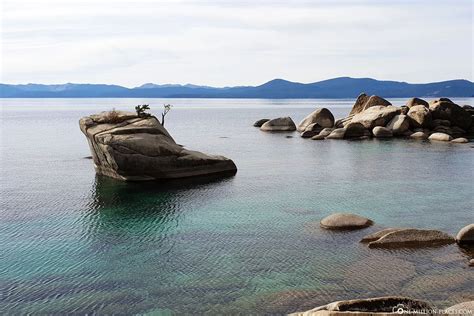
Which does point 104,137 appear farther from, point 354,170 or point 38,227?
point 354,170

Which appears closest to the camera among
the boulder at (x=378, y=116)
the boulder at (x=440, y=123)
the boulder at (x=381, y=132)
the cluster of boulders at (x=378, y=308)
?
the cluster of boulders at (x=378, y=308)

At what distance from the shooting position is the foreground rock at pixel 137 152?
3456 centimetres

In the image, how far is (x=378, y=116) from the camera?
234 ft

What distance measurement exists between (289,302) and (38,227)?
564 inches

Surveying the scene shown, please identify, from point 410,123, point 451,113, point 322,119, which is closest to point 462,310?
point 410,123

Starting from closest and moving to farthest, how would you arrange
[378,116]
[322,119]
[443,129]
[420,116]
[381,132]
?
[381,132] < [443,129] < [420,116] < [378,116] < [322,119]

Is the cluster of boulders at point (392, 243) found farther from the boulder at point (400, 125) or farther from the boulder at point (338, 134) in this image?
the boulder at point (400, 125)

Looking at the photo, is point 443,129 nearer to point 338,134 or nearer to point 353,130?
point 353,130

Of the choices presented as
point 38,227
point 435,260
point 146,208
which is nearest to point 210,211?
point 146,208

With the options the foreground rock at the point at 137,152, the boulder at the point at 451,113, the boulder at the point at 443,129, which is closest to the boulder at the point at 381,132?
the boulder at the point at 443,129

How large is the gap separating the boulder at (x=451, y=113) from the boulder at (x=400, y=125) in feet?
14.1

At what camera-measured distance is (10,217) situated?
26422 mm

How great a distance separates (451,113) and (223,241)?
5780 cm

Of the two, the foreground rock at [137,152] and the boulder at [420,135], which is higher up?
the foreground rock at [137,152]
